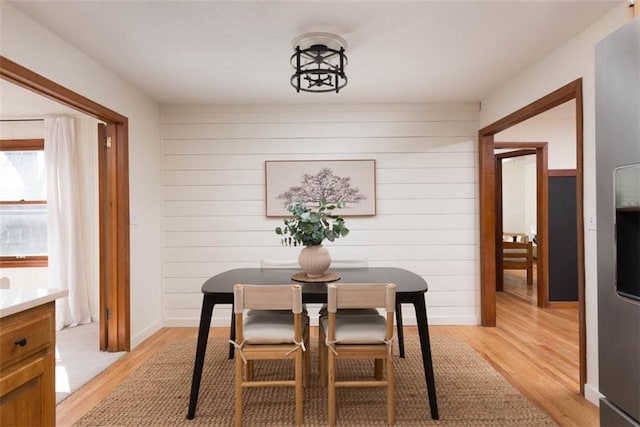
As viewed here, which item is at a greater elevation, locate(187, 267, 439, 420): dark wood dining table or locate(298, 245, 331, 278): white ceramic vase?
locate(298, 245, 331, 278): white ceramic vase

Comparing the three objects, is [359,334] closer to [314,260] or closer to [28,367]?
[314,260]

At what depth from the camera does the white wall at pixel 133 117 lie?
221 centimetres

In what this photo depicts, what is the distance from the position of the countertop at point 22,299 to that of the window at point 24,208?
3.42 m

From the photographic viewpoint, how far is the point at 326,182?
4059mm

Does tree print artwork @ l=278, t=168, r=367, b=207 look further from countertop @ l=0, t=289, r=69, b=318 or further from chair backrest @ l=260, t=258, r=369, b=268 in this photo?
countertop @ l=0, t=289, r=69, b=318

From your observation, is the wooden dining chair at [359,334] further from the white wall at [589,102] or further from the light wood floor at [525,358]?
the white wall at [589,102]

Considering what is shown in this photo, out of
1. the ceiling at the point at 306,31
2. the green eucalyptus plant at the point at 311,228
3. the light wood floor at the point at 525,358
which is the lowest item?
the light wood floor at the point at 525,358

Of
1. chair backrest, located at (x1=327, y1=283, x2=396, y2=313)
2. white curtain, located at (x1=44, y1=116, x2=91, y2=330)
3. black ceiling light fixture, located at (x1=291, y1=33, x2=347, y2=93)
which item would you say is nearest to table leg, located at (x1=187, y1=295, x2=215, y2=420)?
chair backrest, located at (x1=327, y1=283, x2=396, y2=313)

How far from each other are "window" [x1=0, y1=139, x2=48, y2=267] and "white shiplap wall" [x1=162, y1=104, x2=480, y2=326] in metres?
1.62

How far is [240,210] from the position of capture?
4.11m

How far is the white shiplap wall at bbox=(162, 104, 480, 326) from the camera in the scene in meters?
4.10

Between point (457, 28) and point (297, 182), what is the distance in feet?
7.23

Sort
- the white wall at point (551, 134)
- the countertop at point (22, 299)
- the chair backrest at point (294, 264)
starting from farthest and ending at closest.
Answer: the white wall at point (551, 134) → the chair backrest at point (294, 264) → the countertop at point (22, 299)

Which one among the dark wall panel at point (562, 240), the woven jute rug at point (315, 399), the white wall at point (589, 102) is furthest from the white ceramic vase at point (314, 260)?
the dark wall panel at point (562, 240)
